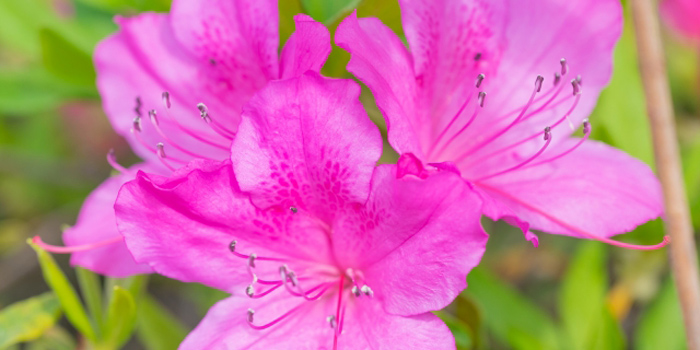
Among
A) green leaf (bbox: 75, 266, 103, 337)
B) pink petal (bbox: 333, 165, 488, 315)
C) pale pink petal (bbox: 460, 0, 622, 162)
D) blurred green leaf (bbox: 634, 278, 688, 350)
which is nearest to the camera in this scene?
pink petal (bbox: 333, 165, 488, 315)

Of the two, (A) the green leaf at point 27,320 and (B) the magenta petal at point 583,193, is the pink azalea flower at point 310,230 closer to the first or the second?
(B) the magenta petal at point 583,193

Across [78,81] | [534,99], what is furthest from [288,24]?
[78,81]

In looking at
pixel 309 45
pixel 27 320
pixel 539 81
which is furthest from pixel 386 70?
pixel 27 320

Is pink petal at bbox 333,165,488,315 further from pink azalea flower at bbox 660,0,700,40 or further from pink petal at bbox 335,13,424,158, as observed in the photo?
pink azalea flower at bbox 660,0,700,40

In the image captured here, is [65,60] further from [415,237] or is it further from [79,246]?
[415,237]

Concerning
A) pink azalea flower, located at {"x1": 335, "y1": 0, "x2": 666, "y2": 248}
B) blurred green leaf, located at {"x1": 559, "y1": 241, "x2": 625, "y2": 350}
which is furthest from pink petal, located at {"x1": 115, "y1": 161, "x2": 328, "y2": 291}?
blurred green leaf, located at {"x1": 559, "y1": 241, "x2": 625, "y2": 350}

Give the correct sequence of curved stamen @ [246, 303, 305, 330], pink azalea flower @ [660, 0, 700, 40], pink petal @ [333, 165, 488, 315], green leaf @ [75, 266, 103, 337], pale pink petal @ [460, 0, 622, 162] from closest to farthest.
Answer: pink petal @ [333, 165, 488, 315] < curved stamen @ [246, 303, 305, 330] < pale pink petal @ [460, 0, 622, 162] < green leaf @ [75, 266, 103, 337] < pink azalea flower @ [660, 0, 700, 40]

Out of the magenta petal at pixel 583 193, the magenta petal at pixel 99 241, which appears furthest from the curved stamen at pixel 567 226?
the magenta petal at pixel 99 241
